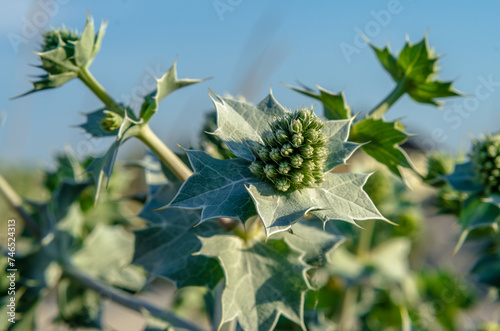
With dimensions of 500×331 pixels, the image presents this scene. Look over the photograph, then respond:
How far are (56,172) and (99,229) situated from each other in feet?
0.91

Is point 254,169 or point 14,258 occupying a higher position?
point 254,169

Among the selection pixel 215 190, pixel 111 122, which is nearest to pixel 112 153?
pixel 111 122

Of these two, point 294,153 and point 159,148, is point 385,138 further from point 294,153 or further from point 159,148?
point 159,148

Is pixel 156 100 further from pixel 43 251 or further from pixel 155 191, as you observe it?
pixel 43 251

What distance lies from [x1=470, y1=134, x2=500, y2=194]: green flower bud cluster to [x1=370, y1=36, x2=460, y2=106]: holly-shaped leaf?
0.21 m

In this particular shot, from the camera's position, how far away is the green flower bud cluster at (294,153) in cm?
64

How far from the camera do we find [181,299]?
1.70 meters

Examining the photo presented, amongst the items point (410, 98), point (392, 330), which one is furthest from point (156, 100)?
point (392, 330)

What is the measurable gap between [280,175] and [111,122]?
32 centimetres

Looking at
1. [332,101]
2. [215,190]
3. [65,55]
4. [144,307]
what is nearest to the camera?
[215,190]

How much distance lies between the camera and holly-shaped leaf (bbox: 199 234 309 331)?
2.43ft

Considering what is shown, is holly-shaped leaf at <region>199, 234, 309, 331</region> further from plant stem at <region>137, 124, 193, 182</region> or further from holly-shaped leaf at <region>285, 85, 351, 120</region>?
holly-shaped leaf at <region>285, 85, 351, 120</region>

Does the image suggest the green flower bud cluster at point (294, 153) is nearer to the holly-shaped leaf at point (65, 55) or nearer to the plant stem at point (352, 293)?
the holly-shaped leaf at point (65, 55)

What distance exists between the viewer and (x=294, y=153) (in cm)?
66
